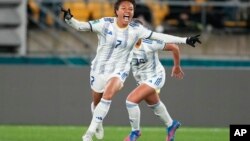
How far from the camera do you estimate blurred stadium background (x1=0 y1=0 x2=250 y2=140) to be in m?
20.3

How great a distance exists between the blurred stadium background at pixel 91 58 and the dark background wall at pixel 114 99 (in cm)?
2

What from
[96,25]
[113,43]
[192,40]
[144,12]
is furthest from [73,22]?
[144,12]

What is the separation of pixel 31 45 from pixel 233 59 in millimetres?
4821

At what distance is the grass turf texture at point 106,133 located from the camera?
51.6 ft

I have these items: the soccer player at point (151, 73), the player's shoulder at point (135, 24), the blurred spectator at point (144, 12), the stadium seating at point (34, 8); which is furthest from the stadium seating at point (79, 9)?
the player's shoulder at point (135, 24)

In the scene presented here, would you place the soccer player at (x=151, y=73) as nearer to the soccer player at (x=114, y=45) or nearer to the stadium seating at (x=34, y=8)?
the soccer player at (x=114, y=45)

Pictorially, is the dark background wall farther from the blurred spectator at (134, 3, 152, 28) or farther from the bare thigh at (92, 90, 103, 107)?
the bare thigh at (92, 90, 103, 107)

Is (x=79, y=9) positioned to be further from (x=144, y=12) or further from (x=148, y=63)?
(x=148, y=63)

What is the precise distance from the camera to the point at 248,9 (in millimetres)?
23312

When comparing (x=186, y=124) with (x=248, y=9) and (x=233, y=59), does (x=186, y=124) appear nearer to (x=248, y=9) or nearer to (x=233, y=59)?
(x=233, y=59)

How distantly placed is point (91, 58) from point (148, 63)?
6750mm

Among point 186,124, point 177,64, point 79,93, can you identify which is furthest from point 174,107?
point 177,64

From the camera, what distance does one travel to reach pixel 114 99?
20.4 meters

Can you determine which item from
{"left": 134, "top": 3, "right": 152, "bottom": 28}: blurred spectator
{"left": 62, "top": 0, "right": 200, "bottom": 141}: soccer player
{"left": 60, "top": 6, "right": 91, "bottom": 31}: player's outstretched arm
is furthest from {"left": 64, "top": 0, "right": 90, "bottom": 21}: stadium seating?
{"left": 60, "top": 6, "right": 91, "bottom": 31}: player's outstretched arm
